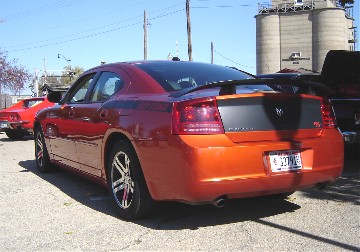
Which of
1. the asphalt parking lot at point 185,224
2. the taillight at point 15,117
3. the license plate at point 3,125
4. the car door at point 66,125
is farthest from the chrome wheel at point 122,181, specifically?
the license plate at point 3,125

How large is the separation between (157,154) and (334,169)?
1.67 metres

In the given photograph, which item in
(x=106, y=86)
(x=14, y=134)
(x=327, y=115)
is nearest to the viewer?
(x=327, y=115)

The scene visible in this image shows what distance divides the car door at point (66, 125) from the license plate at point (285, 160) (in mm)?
2574

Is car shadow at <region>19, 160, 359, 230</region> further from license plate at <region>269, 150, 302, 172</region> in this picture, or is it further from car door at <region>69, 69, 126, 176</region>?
license plate at <region>269, 150, 302, 172</region>

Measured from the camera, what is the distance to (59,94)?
664cm

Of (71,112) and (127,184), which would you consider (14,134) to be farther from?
(127,184)

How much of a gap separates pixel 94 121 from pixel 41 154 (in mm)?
2660

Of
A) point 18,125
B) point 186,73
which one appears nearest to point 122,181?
point 186,73

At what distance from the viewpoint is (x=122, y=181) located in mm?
4324

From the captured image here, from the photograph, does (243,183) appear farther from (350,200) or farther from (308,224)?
(350,200)

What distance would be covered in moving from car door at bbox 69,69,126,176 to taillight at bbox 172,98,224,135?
43.6 inches

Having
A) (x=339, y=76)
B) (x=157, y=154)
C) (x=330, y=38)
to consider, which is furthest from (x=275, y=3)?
(x=157, y=154)

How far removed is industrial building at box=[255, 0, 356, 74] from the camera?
6362 cm

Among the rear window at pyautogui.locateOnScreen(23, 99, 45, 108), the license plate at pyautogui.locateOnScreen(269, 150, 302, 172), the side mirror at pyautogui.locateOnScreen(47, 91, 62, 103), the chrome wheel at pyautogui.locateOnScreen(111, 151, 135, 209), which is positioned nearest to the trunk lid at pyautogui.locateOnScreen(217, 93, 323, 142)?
the license plate at pyautogui.locateOnScreen(269, 150, 302, 172)
